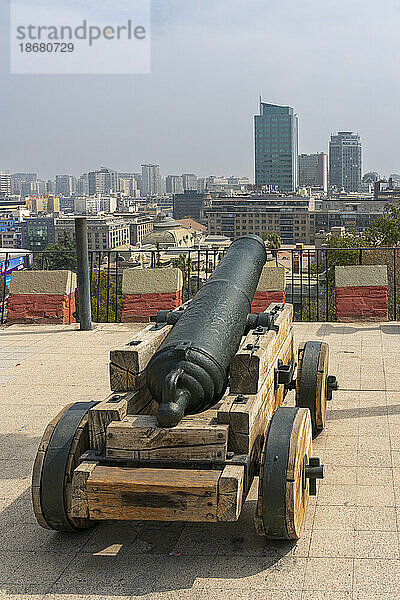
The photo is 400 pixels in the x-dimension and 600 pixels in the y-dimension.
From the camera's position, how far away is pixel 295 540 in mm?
4102

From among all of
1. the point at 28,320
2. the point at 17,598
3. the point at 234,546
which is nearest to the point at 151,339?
the point at 234,546

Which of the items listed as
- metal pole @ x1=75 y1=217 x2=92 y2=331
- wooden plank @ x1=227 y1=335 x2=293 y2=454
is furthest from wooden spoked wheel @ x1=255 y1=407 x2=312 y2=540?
metal pole @ x1=75 y1=217 x2=92 y2=331

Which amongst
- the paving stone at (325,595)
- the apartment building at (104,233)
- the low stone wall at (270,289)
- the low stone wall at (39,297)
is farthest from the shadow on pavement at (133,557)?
the apartment building at (104,233)

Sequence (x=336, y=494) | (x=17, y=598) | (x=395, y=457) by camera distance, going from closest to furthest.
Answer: (x=17, y=598), (x=336, y=494), (x=395, y=457)

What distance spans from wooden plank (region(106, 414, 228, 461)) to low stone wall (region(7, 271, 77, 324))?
7378 mm

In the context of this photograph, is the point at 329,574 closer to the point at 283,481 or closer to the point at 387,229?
the point at 283,481

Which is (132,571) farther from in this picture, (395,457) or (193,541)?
(395,457)

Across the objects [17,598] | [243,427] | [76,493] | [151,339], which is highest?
[151,339]

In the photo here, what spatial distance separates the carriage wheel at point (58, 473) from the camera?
400 centimetres

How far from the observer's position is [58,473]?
4020 mm

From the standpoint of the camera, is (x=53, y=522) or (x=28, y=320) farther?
(x=28, y=320)

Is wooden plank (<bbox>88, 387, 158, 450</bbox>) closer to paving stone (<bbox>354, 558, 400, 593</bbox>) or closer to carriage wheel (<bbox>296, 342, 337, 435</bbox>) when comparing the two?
paving stone (<bbox>354, 558, 400, 593</bbox>)

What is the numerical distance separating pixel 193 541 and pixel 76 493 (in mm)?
744

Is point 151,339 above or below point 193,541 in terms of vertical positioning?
above
